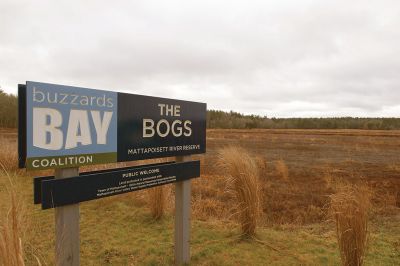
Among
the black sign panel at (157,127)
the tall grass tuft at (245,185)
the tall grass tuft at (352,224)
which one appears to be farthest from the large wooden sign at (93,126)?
the tall grass tuft at (352,224)

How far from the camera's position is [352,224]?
3078mm

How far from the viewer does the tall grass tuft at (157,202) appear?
5426 millimetres

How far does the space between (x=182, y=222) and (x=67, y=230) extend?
1543mm

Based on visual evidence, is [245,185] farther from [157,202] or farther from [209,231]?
[157,202]

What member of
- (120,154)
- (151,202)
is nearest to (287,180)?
(151,202)

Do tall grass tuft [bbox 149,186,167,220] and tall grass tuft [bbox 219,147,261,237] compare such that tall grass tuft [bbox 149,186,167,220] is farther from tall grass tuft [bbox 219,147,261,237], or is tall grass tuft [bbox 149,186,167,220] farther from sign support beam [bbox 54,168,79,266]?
sign support beam [bbox 54,168,79,266]

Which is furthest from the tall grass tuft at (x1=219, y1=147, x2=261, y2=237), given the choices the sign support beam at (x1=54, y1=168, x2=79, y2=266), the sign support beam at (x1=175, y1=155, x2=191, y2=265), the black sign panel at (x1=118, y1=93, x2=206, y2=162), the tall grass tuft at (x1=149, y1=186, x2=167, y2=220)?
the sign support beam at (x1=54, y1=168, x2=79, y2=266)

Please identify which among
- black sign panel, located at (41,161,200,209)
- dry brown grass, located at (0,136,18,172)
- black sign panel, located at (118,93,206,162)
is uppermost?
black sign panel, located at (118,93,206,162)

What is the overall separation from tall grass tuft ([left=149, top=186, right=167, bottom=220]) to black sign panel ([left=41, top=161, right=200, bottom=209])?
1839 mm

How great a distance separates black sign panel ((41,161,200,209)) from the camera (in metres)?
2.34

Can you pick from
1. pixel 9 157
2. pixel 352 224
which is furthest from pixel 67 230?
pixel 9 157

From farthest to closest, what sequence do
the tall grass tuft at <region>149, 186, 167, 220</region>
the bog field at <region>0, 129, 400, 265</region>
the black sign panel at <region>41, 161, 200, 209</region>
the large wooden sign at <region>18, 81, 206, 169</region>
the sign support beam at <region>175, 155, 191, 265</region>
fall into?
the tall grass tuft at <region>149, 186, 167, 220</region> < the bog field at <region>0, 129, 400, 265</region> < the sign support beam at <region>175, 155, 191, 265</region> < the black sign panel at <region>41, 161, 200, 209</region> < the large wooden sign at <region>18, 81, 206, 169</region>

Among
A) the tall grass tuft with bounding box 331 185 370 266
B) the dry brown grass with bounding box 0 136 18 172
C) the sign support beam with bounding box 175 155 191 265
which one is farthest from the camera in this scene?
the dry brown grass with bounding box 0 136 18 172

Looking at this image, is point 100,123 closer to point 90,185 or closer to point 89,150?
point 89,150
